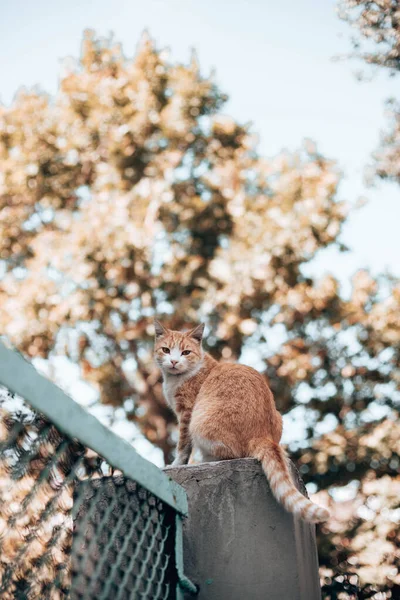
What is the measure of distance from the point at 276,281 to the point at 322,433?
246 cm

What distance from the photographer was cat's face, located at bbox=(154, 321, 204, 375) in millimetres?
4410

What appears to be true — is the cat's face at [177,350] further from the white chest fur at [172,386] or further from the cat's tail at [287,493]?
the cat's tail at [287,493]

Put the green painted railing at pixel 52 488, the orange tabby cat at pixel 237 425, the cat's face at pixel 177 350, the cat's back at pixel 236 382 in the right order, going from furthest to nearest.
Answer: the cat's face at pixel 177 350
the cat's back at pixel 236 382
the orange tabby cat at pixel 237 425
the green painted railing at pixel 52 488

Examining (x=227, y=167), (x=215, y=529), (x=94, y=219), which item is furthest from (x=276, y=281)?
(x=215, y=529)

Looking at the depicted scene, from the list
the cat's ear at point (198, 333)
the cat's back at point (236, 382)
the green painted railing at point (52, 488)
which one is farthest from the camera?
the cat's ear at point (198, 333)

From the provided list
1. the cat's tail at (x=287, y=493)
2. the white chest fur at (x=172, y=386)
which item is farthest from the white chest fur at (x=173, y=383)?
the cat's tail at (x=287, y=493)

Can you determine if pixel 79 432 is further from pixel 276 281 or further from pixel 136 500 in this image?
pixel 276 281

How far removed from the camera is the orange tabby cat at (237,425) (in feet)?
7.35

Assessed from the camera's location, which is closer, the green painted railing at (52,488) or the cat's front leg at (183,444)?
the green painted railing at (52,488)

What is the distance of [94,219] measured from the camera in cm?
999

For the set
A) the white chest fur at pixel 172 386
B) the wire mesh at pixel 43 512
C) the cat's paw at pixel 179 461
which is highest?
the white chest fur at pixel 172 386

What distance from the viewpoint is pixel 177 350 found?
4.62 meters

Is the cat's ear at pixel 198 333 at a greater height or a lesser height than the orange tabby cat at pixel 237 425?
greater

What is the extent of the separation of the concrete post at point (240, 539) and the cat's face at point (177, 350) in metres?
Result: 2.05
